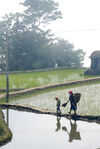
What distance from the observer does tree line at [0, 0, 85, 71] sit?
57.8 meters

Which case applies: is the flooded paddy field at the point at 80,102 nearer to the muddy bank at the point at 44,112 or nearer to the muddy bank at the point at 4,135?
the muddy bank at the point at 44,112

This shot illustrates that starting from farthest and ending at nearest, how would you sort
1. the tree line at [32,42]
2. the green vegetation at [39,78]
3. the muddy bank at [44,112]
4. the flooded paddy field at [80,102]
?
the tree line at [32,42]
the green vegetation at [39,78]
the flooded paddy field at [80,102]
the muddy bank at [44,112]

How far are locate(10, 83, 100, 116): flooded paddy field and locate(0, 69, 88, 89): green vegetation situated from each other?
150 inches

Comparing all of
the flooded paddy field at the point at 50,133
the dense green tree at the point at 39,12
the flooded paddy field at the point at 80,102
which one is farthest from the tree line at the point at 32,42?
the flooded paddy field at the point at 50,133

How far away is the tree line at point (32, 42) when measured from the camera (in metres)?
57.8

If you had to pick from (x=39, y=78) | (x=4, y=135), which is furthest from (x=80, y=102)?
(x=39, y=78)

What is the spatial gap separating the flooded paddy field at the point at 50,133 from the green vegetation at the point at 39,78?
11.4m

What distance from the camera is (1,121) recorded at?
17.5 m

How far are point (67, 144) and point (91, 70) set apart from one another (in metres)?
24.7

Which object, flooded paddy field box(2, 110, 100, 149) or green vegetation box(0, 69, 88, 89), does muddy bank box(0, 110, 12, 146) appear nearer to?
flooded paddy field box(2, 110, 100, 149)

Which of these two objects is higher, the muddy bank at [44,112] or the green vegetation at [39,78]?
the green vegetation at [39,78]

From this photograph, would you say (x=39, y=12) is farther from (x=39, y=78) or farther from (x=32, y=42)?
(x=39, y=78)

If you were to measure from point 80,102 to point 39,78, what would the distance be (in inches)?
514

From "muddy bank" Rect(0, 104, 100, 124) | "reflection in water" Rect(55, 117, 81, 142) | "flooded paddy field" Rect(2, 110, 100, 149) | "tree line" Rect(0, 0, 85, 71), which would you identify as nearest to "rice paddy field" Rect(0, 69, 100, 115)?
"muddy bank" Rect(0, 104, 100, 124)
